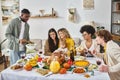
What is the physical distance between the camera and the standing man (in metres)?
3.60

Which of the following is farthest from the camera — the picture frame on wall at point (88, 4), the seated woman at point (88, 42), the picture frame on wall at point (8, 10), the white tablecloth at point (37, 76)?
the picture frame on wall at point (8, 10)

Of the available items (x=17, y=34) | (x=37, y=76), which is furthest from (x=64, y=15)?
(x=37, y=76)

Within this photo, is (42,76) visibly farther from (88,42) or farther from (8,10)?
(8,10)

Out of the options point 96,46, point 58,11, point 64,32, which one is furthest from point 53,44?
point 58,11

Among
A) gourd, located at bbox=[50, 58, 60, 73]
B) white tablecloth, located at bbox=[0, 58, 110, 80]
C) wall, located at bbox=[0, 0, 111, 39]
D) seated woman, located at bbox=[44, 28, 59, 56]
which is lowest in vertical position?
white tablecloth, located at bbox=[0, 58, 110, 80]

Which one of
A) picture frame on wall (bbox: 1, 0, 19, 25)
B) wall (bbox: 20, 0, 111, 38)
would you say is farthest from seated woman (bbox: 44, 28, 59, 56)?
picture frame on wall (bbox: 1, 0, 19, 25)

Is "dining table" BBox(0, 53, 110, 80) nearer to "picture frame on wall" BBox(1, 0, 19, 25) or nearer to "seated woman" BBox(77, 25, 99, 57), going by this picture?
"seated woman" BBox(77, 25, 99, 57)

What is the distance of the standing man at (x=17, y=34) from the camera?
11.8 ft

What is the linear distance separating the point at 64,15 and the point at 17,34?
161 cm

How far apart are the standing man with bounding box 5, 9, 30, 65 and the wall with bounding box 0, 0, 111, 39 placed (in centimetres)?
133

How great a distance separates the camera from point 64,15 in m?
4.93

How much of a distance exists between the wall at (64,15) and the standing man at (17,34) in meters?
1.33

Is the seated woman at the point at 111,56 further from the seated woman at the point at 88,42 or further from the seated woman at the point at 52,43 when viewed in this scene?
the seated woman at the point at 52,43

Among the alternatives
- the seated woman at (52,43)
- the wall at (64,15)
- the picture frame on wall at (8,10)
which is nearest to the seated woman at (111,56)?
the seated woman at (52,43)
